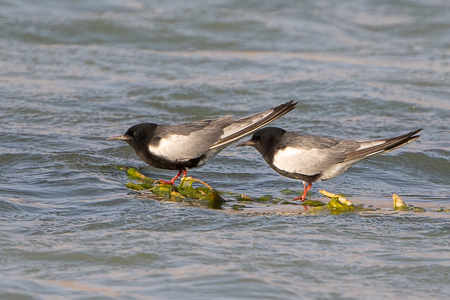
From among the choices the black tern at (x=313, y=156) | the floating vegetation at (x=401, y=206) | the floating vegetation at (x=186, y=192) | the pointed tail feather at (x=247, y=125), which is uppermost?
the pointed tail feather at (x=247, y=125)

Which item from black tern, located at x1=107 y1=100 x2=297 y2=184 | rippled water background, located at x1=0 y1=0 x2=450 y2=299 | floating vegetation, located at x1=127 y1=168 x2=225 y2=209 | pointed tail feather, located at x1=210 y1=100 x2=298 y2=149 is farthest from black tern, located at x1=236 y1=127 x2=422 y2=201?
floating vegetation, located at x1=127 y1=168 x2=225 y2=209

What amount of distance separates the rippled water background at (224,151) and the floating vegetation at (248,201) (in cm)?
18

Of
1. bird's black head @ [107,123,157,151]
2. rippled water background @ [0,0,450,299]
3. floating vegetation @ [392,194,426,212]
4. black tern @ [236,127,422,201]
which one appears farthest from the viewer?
bird's black head @ [107,123,157,151]

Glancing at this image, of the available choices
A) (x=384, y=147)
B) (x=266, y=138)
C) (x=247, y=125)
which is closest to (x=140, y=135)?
(x=247, y=125)

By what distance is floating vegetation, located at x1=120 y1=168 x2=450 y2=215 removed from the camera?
6496 mm

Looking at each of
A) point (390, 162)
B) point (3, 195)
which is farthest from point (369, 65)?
point (3, 195)

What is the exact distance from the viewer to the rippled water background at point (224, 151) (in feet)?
16.4

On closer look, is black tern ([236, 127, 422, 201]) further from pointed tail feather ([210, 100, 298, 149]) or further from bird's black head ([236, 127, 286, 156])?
pointed tail feather ([210, 100, 298, 149])

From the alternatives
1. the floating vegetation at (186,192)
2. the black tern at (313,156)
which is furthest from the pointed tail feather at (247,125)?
the floating vegetation at (186,192)

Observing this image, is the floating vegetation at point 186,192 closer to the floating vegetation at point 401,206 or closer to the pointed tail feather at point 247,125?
the pointed tail feather at point 247,125

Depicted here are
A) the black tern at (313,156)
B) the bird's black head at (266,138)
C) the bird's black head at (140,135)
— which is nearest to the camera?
the black tern at (313,156)

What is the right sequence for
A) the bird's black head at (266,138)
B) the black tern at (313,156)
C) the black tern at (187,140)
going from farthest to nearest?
the black tern at (187,140)
the bird's black head at (266,138)
the black tern at (313,156)

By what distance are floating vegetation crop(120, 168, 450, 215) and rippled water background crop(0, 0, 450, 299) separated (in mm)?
182

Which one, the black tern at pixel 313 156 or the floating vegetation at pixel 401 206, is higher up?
the black tern at pixel 313 156
